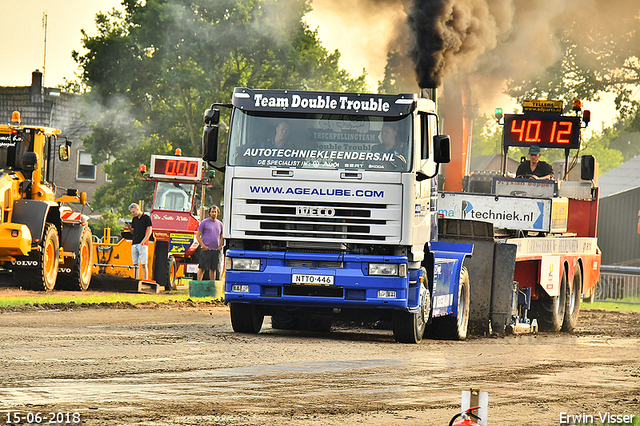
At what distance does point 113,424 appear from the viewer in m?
7.21

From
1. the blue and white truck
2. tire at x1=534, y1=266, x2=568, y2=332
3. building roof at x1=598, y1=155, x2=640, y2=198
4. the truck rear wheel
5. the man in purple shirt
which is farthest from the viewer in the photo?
building roof at x1=598, y1=155, x2=640, y2=198

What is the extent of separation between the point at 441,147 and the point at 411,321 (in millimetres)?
2253

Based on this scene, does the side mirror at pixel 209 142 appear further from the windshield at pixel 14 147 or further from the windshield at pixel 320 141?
the windshield at pixel 14 147

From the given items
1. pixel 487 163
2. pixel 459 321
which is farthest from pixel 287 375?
pixel 487 163

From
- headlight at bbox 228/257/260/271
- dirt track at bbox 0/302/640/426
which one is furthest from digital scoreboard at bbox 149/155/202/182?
headlight at bbox 228/257/260/271

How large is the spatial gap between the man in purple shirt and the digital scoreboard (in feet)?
14.1

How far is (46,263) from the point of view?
69.7 ft

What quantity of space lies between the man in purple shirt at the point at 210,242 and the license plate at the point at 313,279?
11.2 m

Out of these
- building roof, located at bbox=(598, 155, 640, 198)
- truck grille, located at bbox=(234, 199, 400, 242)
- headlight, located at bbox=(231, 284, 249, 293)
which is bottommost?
headlight, located at bbox=(231, 284, 249, 293)

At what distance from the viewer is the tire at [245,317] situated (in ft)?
47.6

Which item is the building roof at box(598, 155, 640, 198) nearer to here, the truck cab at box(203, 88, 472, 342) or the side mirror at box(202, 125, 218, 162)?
the truck cab at box(203, 88, 472, 342)

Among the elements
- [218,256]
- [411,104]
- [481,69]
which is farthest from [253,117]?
[481,69]

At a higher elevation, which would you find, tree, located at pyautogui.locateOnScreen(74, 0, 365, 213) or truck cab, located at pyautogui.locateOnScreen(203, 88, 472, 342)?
tree, located at pyautogui.locateOnScreen(74, 0, 365, 213)

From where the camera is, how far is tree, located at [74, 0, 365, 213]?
4766 centimetres
